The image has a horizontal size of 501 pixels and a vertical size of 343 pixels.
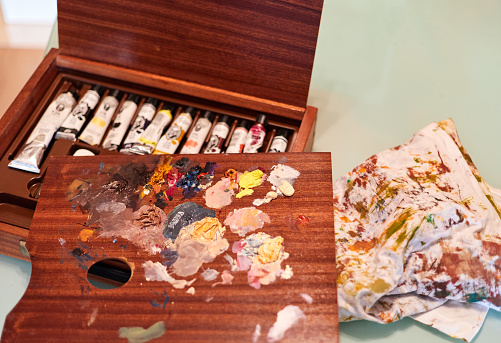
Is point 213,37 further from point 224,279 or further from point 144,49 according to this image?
point 224,279

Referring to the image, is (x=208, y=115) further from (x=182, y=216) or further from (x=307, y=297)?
(x=307, y=297)

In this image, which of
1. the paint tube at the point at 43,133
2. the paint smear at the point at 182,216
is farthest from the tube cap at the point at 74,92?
the paint smear at the point at 182,216

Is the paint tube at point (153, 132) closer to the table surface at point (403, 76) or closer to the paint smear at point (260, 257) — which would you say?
the table surface at point (403, 76)

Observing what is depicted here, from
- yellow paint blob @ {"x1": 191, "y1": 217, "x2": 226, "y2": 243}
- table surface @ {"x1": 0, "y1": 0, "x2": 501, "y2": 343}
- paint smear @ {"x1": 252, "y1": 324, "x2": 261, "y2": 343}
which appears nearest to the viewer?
paint smear @ {"x1": 252, "y1": 324, "x2": 261, "y2": 343}

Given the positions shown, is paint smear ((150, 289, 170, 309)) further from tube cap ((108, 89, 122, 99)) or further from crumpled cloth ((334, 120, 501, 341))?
tube cap ((108, 89, 122, 99))

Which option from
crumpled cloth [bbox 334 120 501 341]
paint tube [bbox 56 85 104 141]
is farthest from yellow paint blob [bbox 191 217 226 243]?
paint tube [bbox 56 85 104 141]

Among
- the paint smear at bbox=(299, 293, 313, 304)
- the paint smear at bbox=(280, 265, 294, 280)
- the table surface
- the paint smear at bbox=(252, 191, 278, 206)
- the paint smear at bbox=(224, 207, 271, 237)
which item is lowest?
the paint smear at bbox=(299, 293, 313, 304)

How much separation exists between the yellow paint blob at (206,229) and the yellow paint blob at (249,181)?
7cm

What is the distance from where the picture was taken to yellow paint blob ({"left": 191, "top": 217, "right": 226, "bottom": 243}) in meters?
1.07

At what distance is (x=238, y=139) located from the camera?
1.46 metres

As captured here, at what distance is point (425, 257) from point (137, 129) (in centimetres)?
76

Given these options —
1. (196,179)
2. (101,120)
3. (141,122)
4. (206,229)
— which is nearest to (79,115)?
(101,120)

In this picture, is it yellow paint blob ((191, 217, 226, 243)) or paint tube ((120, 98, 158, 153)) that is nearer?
yellow paint blob ((191, 217, 226, 243))

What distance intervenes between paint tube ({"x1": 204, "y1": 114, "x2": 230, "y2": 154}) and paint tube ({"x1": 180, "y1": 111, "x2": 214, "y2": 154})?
21 millimetres
